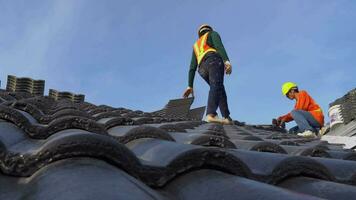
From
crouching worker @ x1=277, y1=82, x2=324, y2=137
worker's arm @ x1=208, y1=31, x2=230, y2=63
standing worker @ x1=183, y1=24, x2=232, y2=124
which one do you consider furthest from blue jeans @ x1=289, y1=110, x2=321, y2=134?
worker's arm @ x1=208, y1=31, x2=230, y2=63

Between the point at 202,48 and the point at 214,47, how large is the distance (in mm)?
197

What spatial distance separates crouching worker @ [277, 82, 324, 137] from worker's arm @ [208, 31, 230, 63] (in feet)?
5.94

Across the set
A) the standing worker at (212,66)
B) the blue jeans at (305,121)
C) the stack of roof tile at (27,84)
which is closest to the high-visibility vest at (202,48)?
the standing worker at (212,66)

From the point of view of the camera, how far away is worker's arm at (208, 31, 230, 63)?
7559 millimetres

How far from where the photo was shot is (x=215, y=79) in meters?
7.58

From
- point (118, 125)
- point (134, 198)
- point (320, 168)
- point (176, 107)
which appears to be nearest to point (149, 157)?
point (320, 168)

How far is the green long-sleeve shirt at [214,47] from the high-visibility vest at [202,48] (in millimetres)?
47

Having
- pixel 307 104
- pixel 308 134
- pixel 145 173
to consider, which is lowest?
pixel 145 173

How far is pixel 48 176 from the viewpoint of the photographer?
128cm

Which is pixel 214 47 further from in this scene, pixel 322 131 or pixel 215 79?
pixel 322 131

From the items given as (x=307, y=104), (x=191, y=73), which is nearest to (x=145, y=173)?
(x=191, y=73)

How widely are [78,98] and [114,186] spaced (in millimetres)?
7986

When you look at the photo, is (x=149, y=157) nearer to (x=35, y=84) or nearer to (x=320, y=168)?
(x=320, y=168)

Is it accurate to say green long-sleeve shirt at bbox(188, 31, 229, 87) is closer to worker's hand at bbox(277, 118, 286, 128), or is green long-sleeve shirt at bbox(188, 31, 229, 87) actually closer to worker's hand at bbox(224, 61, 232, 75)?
worker's hand at bbox(224, 61, 232, 75)
